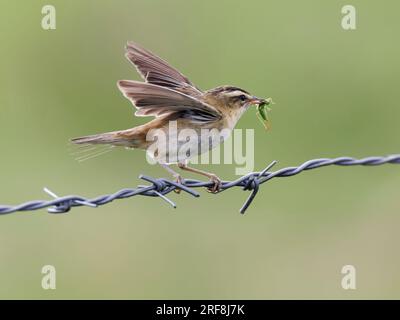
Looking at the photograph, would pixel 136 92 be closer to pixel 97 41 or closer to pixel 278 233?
pixel 278 233

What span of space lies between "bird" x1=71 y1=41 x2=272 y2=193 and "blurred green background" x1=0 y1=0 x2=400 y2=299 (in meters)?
3.32

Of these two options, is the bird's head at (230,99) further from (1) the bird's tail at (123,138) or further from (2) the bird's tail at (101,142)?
(2) the bird's tail at (101,142)

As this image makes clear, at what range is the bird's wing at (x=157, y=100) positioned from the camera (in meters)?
7.04

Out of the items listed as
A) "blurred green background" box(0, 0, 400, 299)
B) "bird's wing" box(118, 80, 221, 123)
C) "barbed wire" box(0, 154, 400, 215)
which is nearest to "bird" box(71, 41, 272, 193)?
"bird's wing" box(118, 80, 221, 123)

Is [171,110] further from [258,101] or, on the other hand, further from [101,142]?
[258,101]

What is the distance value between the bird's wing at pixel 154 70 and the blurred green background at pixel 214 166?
3405 millimetres

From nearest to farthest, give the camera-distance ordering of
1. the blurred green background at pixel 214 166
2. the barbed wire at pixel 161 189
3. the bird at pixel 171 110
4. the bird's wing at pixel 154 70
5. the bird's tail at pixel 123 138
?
the barbed wire at pixel 161 189 → the bird at pixel 171 110 → the bird's tail at pixel 123 138 → the bird's wing at pixel 154 70 → the blurred green background at pixel 214 166

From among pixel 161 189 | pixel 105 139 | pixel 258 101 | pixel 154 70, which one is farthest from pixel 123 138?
pixel 161 189

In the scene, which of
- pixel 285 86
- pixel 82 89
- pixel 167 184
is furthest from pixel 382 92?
pixel 167 184

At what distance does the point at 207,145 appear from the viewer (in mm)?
8008

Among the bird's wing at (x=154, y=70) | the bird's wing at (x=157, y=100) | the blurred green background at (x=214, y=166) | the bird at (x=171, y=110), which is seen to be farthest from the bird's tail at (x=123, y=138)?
the blurred green background at (x=214, y=166)

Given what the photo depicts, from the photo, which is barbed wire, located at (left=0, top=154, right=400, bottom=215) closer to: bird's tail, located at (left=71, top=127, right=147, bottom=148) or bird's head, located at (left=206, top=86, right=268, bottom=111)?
bird's tail, located at (left=71, top=127, right=147, bottom=148)

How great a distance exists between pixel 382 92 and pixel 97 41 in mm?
5405

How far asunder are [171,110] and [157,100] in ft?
1.02
